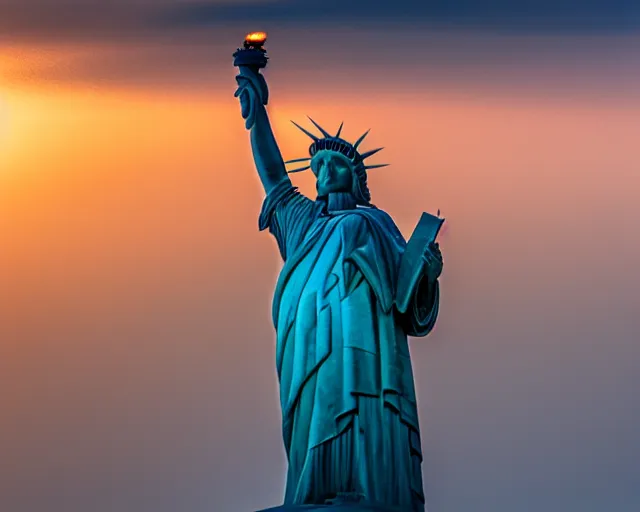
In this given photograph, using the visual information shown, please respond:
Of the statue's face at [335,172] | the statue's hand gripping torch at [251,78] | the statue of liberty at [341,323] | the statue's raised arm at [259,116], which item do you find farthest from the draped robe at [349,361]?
the statue's hand gripping torch at [251,78]

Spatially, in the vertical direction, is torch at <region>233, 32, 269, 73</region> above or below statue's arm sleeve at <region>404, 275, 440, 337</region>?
above

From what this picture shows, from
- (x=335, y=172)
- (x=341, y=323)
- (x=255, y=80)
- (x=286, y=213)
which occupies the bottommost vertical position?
(x=341, y=323)

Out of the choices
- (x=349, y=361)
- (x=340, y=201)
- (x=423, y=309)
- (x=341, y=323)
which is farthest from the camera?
(x=340, y=201)

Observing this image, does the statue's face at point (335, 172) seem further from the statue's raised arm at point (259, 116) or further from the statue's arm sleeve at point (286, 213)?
the statue's raised arm at point (259, 116)

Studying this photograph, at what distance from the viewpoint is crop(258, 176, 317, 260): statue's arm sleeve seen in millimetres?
14938

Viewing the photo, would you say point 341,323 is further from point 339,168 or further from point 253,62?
point 253,62

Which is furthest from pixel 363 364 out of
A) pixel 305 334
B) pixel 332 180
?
pixel 332 180

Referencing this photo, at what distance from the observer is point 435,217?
47.5 feet

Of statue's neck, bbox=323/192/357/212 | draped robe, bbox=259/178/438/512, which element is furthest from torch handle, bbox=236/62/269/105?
draped robe, bbox=259/178/438/512

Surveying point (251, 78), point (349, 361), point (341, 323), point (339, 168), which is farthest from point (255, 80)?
point (349, 361)

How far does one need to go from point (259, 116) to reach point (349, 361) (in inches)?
80.2

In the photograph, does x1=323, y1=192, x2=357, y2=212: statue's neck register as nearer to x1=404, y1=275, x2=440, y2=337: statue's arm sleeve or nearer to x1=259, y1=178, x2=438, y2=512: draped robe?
x1=259, y1=178, x2=438, y2=512: draped robe

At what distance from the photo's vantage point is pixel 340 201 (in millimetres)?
14922

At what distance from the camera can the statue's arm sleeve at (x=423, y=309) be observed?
568 inches
